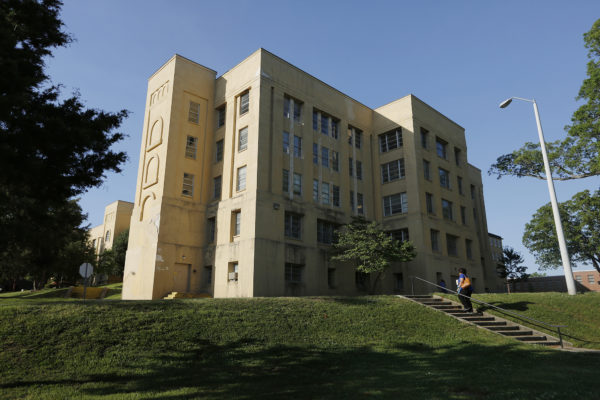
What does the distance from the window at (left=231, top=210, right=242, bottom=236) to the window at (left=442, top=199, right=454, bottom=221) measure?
19.4 m

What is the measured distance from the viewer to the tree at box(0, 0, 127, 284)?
10.7m

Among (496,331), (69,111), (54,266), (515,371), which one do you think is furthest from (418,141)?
(54,266)

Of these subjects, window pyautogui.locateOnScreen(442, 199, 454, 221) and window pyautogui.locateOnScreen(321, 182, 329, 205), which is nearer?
window pyautogui.locateOnScreen(321, 182, 329, 205)

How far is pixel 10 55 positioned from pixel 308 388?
11829mm

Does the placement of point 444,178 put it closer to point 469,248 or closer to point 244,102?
point 469,248

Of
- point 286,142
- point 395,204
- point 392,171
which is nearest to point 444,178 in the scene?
point 392,171

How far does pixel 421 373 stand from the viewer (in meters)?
11.1

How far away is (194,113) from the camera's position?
3247cm

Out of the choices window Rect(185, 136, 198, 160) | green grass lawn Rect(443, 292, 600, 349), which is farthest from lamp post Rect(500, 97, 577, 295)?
window Rect(185, 136, 198, 160)

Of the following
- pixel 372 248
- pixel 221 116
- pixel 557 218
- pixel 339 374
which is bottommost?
pixel 339 374

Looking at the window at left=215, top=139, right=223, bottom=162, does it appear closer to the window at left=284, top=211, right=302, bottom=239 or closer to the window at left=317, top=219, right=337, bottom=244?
the window at left=284, top=211, right=302, bottom=239

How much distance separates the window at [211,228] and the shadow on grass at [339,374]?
650 inches

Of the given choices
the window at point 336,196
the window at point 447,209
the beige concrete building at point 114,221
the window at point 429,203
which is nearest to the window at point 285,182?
the window at point 336,196

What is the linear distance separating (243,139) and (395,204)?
14629 mm
